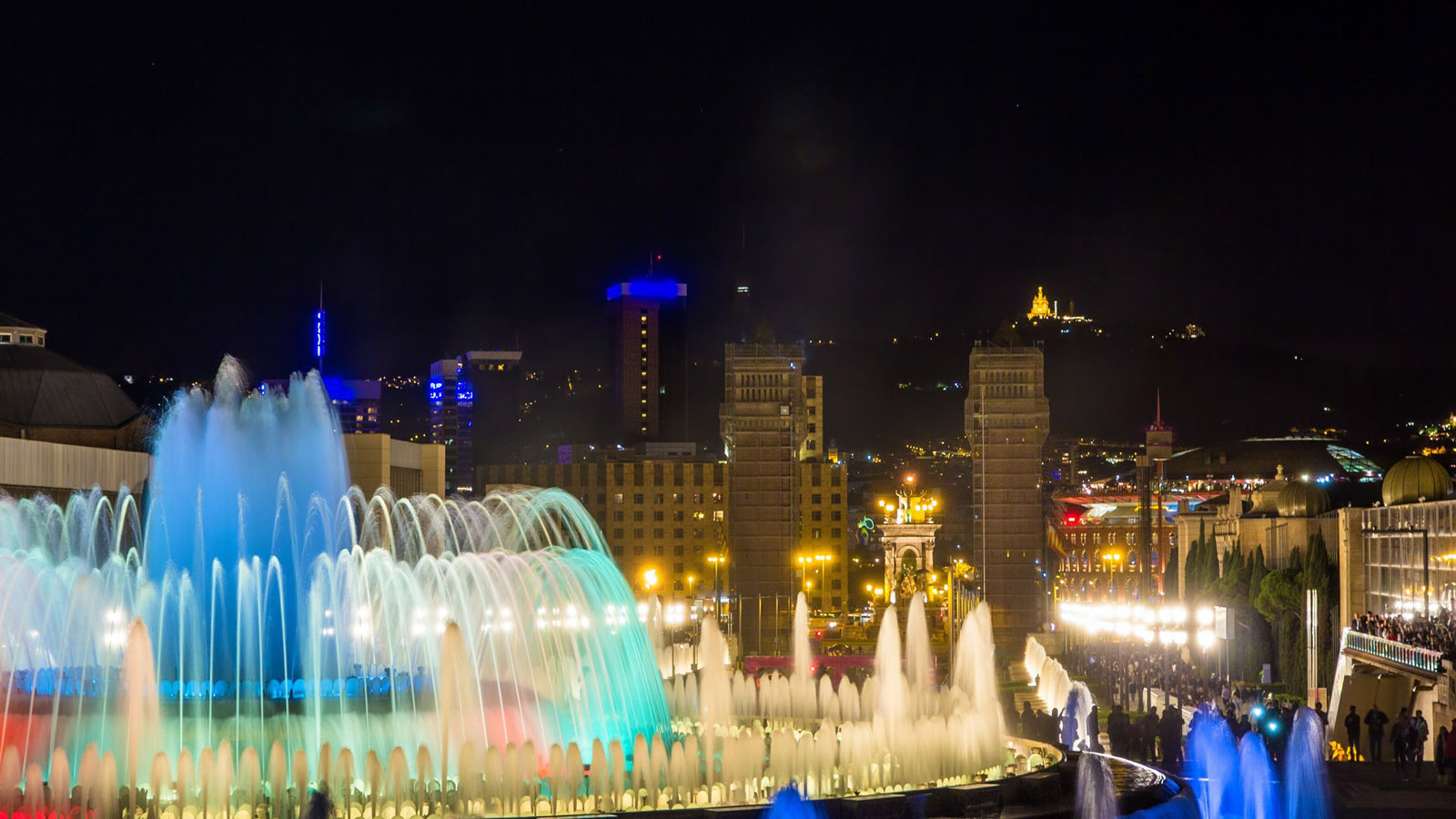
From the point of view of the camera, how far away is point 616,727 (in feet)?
116

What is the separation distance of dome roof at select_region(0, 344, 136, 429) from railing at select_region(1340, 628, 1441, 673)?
45.3 metres

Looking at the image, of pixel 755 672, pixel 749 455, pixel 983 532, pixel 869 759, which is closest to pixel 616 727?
pixel 869 759

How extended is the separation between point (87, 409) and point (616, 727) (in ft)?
131

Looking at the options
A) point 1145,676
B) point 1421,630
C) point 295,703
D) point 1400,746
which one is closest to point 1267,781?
point 1400,746

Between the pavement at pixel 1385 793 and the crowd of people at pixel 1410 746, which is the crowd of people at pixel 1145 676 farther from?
the pavement at pixel 1385 793

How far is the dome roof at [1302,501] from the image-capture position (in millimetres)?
64938

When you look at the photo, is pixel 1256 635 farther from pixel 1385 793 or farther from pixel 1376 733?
pixel 1385 793

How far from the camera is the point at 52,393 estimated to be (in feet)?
220

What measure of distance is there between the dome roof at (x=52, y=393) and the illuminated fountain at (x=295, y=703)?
29.8 m

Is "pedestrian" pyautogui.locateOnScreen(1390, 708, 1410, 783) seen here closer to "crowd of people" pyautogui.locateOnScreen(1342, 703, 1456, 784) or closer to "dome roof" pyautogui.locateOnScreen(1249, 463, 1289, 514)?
"crowd of people" pyautogui.locateOnScreen(1342, 703, 1456, 784)

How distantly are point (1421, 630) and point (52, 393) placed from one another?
49.0 metres

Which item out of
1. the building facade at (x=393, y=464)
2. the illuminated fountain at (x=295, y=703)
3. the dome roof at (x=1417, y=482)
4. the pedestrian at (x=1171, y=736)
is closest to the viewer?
the illuminated fountain at (x=295, y=703)

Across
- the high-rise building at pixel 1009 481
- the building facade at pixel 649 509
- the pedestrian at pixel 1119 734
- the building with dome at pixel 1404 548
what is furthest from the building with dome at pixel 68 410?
the building facade at pixel 649 509

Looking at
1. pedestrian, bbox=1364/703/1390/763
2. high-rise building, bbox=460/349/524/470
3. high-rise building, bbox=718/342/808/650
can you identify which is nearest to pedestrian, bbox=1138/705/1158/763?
pedestrian, bbox=1364/703/1390/763
